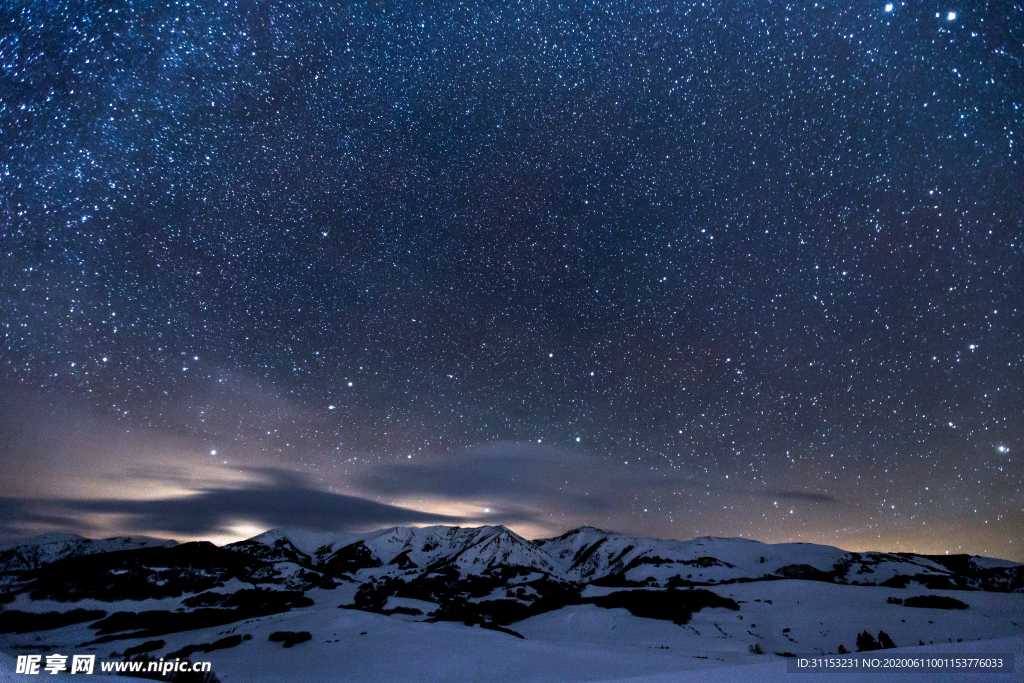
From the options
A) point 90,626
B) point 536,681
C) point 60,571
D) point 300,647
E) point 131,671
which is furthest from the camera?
point 60,571

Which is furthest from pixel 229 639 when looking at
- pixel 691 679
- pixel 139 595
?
pixel 139 595

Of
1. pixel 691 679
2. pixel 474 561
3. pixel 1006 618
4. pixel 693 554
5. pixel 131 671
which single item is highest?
pixel 691 679

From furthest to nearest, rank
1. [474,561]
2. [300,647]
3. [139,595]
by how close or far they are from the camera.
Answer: [474,561], [139,595], [300,647]

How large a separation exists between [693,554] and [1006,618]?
4745cm

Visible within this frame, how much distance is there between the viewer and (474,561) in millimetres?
126062

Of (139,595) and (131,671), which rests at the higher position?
(131,671)

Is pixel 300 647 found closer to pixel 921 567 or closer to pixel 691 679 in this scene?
pixel 691 679

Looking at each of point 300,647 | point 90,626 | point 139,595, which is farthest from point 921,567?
point 139,595

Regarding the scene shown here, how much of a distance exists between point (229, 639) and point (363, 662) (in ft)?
40.7

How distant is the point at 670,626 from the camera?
2828cm

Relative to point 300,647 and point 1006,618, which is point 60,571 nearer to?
point 300,647

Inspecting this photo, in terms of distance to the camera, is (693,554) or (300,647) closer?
(300,647)

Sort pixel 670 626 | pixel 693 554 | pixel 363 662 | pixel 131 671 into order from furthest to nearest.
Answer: pixel 693 554, pixel 670 626, pixel 363 662, pixel 131 671

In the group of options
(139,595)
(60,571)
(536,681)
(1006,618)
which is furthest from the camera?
(60,571)
